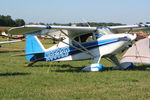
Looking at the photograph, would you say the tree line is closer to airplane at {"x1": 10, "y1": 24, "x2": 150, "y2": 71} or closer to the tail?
the tail

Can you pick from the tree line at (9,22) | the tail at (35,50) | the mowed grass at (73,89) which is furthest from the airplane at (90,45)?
the tree line at (9,22)

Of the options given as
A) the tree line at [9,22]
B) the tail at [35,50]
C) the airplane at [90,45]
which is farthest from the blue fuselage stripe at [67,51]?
the tree line at [9,22]

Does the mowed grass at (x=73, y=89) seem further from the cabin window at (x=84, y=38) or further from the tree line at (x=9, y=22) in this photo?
the tree line at (x=9, y=22)

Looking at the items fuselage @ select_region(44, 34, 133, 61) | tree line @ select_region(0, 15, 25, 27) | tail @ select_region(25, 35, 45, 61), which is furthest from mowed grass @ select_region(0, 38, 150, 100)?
tree line @ select_region(0, 15, 25, 27)

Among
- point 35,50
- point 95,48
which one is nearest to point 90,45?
point 95,48

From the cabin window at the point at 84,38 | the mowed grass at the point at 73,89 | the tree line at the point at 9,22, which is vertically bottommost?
the tree line at the point at 9,22

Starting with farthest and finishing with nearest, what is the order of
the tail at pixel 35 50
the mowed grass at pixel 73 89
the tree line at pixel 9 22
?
the tree line at pixel 9 22
the tail at pixel 35 50
the mowed grass at pixel 73 89

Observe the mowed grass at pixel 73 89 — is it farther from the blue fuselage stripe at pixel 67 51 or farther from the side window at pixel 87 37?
the side window at pixel 87 37

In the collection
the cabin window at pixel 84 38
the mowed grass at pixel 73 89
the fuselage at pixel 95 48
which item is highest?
the cabin window at pixel 84 38

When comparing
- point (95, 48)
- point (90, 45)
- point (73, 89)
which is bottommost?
point (73, 89)

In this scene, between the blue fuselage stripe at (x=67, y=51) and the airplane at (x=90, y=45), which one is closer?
the airplane at (x=90, y=45)

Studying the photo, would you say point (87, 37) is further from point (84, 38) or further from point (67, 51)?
point (67, 51)

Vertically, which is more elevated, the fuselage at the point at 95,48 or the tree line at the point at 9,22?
the fuselage at the point at 95,48

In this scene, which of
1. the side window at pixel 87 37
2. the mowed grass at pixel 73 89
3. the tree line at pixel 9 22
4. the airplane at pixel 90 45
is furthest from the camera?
the tree line at pixel 9 22
